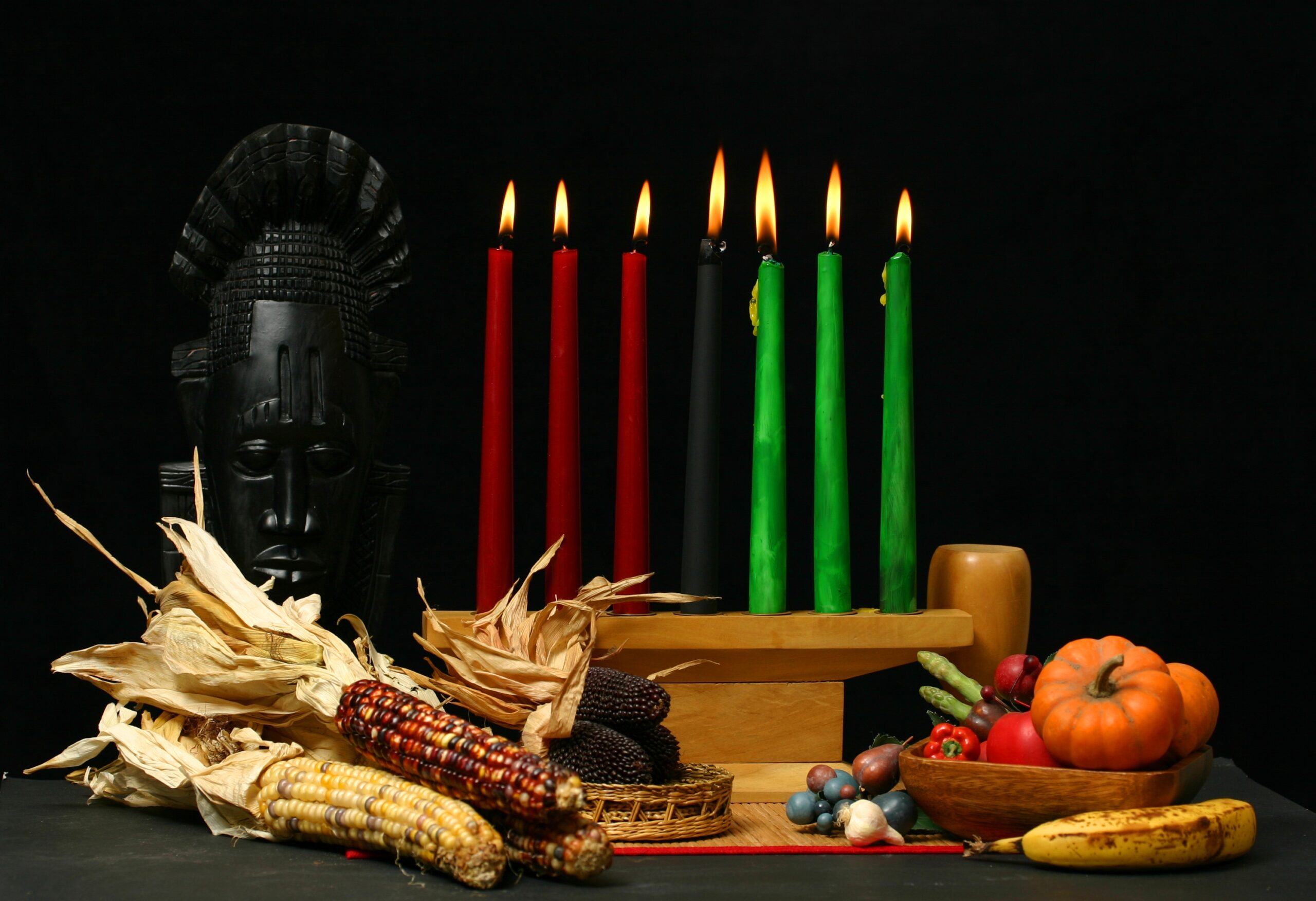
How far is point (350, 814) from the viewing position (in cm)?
173

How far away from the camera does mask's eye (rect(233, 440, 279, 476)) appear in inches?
88.9

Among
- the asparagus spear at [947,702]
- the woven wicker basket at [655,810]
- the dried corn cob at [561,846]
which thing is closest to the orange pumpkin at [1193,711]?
the asparagus spear at [947,702]

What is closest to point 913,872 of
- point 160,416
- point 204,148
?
point 160,416

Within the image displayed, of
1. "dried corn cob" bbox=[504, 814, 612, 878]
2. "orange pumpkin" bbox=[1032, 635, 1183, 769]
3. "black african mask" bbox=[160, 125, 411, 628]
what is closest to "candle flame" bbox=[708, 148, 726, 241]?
"black african mask" bbox=[160, 125, 411, 628]

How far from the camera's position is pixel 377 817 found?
1709mm

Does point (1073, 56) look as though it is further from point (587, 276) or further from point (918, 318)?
point (587, 276)

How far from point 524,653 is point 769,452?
46 centimetres

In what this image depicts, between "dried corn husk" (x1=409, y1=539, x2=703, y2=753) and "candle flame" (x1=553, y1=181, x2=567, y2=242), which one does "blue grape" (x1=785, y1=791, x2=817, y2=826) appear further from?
"candle flame" (x1=553, y1=181, x2=567, y2=242)

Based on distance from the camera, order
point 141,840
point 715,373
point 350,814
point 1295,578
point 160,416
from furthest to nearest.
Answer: point 1295,578, point 160,416, point 715,373, point 141,840, point 350,814

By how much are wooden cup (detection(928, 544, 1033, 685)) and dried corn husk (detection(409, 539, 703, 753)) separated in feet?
1.41

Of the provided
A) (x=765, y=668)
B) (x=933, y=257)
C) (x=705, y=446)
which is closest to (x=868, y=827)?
(x=765, y=668)

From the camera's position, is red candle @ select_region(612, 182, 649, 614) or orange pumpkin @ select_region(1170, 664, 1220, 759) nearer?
orange pumpkin @ select_region(1170, 664, 1220, 759)

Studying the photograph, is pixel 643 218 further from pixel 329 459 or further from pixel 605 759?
pixel 605 759

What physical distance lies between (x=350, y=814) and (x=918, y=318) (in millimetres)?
1657
